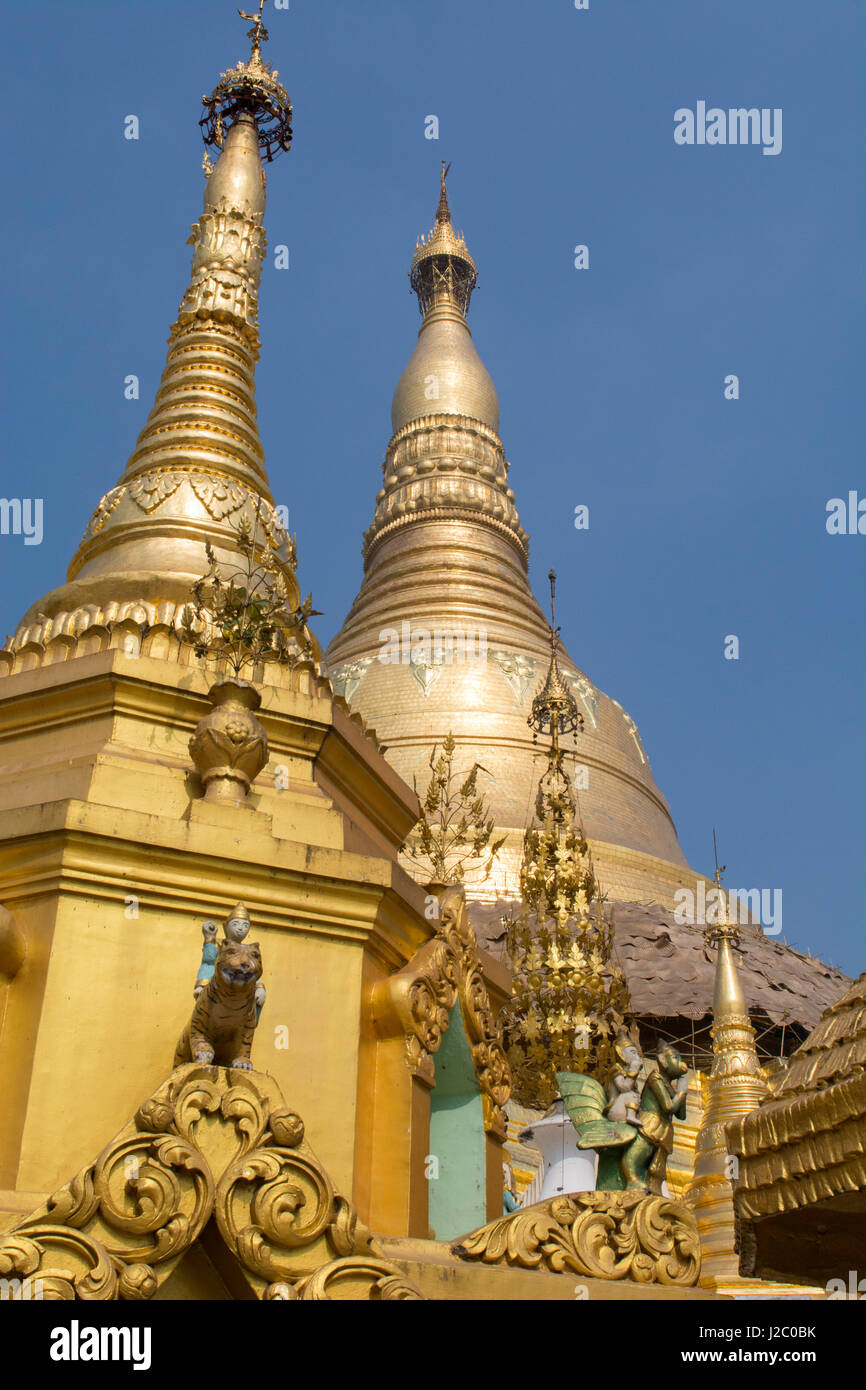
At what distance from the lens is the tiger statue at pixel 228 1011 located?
4754 mm

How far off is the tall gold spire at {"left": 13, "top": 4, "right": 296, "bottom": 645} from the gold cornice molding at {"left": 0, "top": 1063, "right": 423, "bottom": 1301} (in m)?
4.12

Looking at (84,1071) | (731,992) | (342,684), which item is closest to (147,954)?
(84,1071)

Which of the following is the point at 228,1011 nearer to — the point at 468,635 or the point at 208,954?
the point at 208,954

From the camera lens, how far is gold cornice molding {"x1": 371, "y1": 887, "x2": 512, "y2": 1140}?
251 inches

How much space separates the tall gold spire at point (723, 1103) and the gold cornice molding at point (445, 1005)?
22.2ft

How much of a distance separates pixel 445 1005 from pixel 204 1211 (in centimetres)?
258

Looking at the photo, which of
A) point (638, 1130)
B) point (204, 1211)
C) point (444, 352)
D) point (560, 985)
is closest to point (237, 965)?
point (204, 1211)

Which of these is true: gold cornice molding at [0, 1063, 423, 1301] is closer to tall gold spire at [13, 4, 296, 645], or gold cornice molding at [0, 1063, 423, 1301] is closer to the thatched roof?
tall gold spire at [13, 4, 296, 645]

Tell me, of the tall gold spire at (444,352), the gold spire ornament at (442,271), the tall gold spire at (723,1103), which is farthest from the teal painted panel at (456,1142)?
the gold spire ornament at (442,271)

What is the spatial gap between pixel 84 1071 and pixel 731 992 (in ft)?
43.2

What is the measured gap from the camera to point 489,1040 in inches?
284
